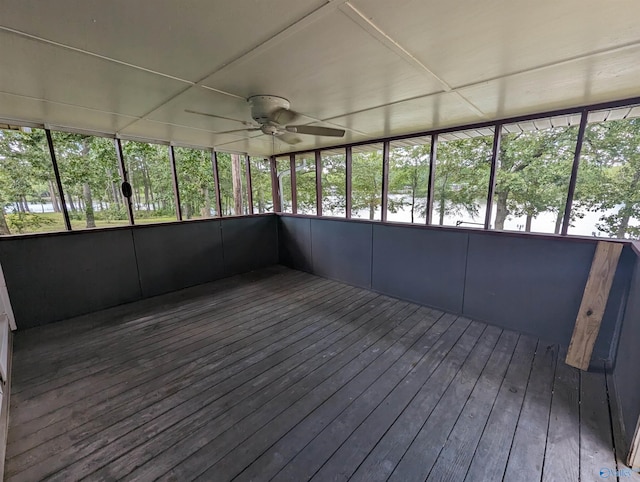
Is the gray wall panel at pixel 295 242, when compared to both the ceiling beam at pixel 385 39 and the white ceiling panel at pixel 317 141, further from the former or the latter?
the ceiling beam at pixel 385 39

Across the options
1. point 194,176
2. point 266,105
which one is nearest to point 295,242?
point 266,105

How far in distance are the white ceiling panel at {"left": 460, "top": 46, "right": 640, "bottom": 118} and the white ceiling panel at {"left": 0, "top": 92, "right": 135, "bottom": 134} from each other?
3.48m

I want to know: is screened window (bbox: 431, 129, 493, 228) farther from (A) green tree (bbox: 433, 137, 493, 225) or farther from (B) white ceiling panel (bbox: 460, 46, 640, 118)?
(B) white ceiling panel (bbox: 460, 46, 640, 118)

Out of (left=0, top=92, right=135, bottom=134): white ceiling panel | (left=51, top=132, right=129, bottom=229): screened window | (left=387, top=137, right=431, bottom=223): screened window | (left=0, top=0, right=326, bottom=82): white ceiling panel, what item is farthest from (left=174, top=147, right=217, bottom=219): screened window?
(left=0, top=0, right=326, bottom=82): white ceiling panel

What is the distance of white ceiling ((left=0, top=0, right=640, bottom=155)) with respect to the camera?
112cm

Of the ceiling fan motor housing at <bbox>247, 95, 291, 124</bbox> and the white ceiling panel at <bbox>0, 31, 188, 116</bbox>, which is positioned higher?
the white ceiling panel at <bbox>0, 31, 188, 116</bbox>

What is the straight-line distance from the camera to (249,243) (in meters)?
5.06

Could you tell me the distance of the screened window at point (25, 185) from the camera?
16.6 ft

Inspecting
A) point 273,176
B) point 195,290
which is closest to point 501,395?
point 195,290

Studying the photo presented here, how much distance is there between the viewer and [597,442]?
1.56 m

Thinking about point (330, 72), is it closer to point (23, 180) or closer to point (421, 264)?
point (421, 264)

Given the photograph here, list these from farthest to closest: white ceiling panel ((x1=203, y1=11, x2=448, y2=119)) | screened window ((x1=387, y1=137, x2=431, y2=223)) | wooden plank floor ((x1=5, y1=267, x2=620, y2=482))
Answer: screened window ((x1=387, y1=137, x2=431, y2=223)) < wooden plank floor ((x1=5, y1=267, x2=620, y2=482)) < white ceiling panel ((x1=203, y1=11, x2=448, y2=119))

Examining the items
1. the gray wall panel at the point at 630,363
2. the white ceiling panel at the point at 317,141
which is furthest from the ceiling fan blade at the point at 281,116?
the gray wall panel at the point at 630,363

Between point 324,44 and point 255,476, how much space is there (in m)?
2.34
